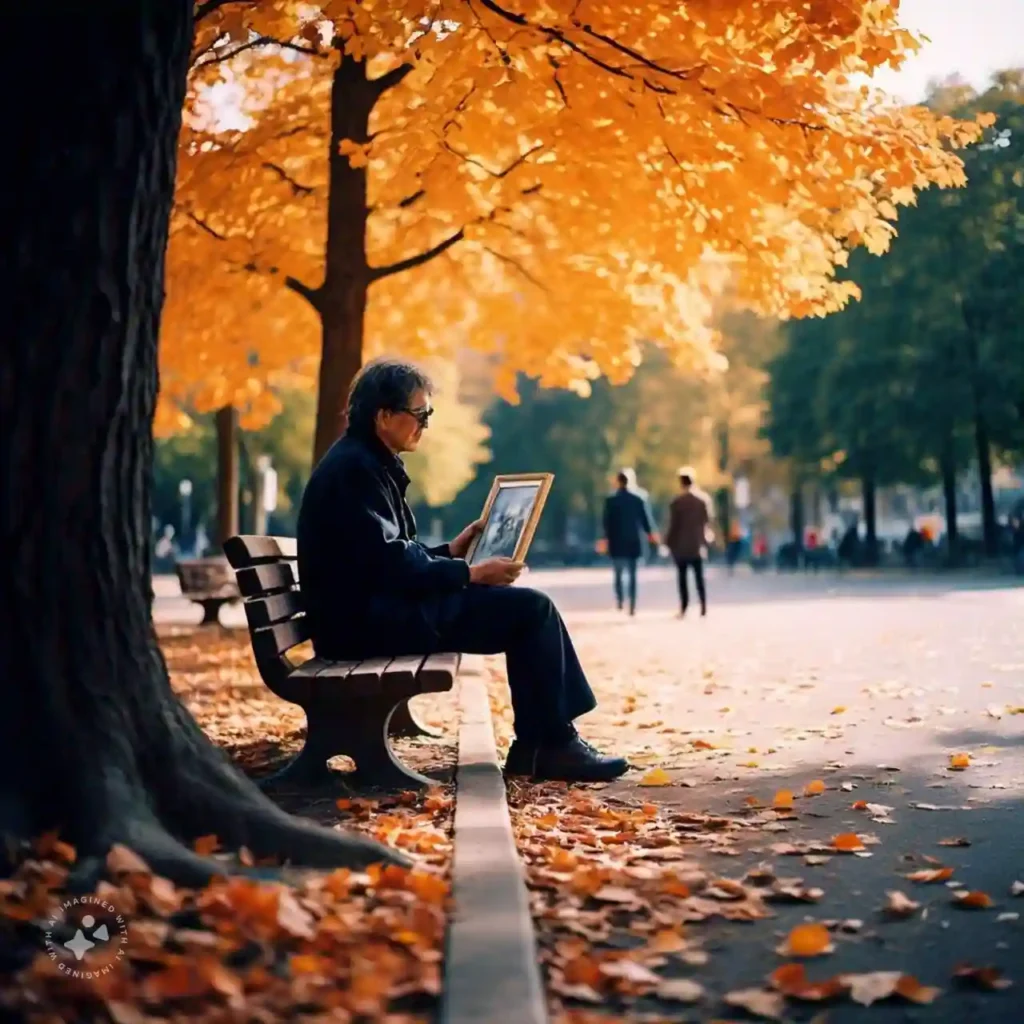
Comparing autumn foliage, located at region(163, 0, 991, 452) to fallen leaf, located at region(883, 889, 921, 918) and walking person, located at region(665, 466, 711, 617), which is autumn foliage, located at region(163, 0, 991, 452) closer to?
fallen leaf, located at region(883, 889, 921, 918)

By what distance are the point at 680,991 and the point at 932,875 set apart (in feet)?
4.67

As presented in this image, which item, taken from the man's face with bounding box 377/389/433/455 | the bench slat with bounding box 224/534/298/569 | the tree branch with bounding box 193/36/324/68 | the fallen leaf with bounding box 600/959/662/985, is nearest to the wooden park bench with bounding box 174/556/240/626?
the tree branch with bounding box 193/36/324/68

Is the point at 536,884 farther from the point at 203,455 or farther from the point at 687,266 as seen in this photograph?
the point at 203,455

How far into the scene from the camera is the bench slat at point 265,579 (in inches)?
240

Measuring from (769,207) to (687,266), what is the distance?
82 centimetres

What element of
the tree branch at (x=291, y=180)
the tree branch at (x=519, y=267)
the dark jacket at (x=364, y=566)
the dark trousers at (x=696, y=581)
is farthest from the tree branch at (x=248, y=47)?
the dark trousers at (x=696, y=581)

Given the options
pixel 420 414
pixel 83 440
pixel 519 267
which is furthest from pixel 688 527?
pixel 83 440

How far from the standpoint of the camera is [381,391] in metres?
6.33

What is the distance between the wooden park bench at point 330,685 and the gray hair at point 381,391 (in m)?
0.71

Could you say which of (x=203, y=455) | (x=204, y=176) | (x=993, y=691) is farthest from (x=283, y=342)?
(x=203, y=455)

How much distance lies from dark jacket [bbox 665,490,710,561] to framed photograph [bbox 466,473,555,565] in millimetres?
14033

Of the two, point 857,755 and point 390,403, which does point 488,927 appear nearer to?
point 390,403

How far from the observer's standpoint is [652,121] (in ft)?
28.8

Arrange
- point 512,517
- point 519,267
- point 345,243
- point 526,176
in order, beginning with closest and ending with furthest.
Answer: point 512,517, point 526,176, point 345,243, point 519,267
